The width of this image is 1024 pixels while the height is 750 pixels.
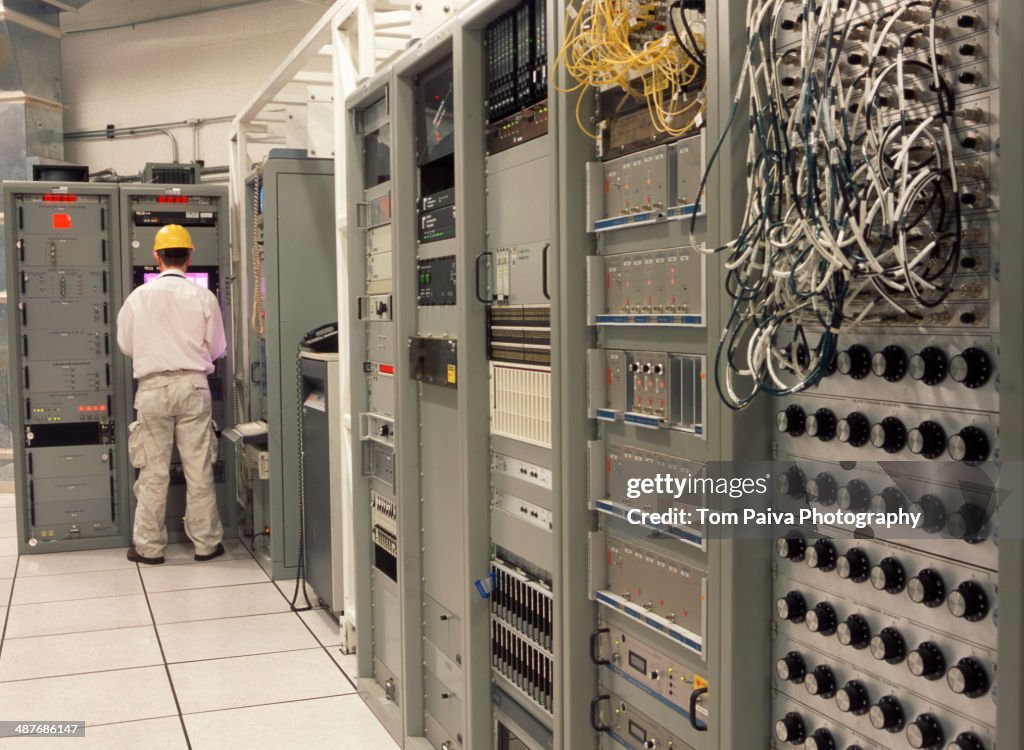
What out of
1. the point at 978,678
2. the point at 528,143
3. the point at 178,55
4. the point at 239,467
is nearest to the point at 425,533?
the point at 528,143

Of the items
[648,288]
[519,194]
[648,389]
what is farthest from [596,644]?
[519,194]

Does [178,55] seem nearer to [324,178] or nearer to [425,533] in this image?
[324,178]

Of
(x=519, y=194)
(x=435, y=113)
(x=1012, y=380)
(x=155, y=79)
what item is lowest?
(x=1012, y=380)

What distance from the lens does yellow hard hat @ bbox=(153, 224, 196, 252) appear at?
577 cm

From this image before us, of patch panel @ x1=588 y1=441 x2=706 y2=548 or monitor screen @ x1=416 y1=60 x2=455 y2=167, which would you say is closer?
patch panel @ x1=588 y1=441 x2=706 y2=548

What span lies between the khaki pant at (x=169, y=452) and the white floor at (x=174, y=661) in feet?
0.61

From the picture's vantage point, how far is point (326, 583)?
15.2 feet

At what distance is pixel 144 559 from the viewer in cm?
584

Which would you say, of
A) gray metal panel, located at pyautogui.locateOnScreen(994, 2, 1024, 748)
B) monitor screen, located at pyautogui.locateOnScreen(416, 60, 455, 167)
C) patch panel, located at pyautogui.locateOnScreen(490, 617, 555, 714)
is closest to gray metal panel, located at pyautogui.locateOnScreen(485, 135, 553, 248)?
monitor screen, located at pyautogui.locateOnScreen(416, 60, 455, 167)

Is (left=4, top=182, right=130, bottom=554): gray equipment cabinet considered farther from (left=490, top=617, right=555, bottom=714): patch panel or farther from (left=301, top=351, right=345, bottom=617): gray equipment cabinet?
(left=490, top=617, right=555, bottom=714): patch panel

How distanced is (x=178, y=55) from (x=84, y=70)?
0.84 meters

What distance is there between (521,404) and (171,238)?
380cm

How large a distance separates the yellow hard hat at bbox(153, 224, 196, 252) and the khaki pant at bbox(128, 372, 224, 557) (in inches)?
28.3

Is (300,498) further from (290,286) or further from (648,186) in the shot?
(648,186)
